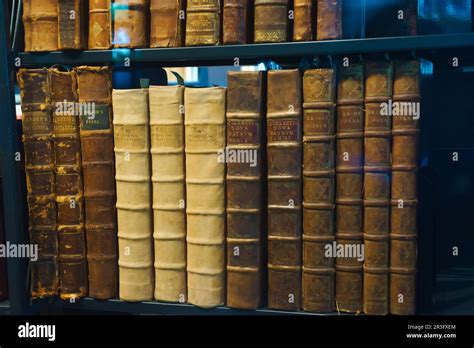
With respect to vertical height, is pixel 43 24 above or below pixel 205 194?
above

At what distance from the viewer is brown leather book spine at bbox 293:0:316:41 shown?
1343 millimetres

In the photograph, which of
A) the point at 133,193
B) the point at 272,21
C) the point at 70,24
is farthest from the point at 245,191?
the point at 70,24

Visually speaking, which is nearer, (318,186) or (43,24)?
(318,186)

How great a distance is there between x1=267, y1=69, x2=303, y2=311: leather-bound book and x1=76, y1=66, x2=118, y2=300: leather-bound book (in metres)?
0.42

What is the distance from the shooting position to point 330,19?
1.32 metres

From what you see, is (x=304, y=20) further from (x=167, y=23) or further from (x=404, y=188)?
(x=404, y=188)

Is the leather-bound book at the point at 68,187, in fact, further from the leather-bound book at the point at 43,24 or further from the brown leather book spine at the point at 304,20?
the brown leather book spine at the point at 304,20

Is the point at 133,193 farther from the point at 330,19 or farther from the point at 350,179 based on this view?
the point at 330,19

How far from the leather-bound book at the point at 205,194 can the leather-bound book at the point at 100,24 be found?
26 centimetres

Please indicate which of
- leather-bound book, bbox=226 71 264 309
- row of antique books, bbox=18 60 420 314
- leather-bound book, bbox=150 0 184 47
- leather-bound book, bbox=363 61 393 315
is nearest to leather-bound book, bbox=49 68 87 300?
row of antique books, bbox=18 60 420 314

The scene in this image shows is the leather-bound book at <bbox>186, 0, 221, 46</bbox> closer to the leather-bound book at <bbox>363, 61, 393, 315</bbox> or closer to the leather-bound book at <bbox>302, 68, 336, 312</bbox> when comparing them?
the leather-bound book at <bbox>302, 68, 336, 312</bbox>

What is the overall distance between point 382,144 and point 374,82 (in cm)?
15

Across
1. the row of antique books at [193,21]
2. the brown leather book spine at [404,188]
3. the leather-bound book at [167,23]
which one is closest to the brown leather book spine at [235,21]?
the row of antique books at [193,21]

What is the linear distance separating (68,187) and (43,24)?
1.42 feet
